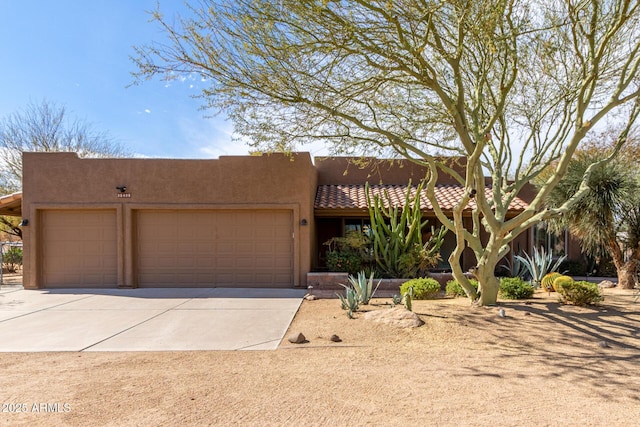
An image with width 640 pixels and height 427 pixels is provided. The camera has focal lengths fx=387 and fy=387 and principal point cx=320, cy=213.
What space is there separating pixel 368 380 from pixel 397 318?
8.19ft

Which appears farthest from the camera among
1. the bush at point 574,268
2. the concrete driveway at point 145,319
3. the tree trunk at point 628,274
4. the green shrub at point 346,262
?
the bush at point 574,268

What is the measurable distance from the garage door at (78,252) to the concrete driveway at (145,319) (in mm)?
659

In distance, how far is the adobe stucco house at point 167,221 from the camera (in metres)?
12.3

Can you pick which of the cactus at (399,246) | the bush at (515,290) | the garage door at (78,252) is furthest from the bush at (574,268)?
the garage door at (78,252)

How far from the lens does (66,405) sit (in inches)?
163

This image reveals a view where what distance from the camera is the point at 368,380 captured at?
476 centimetres

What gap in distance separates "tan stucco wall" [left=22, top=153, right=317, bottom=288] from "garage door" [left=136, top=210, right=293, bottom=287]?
1.28 ft

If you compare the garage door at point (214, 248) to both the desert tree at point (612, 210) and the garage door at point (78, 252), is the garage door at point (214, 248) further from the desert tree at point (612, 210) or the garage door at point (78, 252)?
the desert tree at point (612, 210)

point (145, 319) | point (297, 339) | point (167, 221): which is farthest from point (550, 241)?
point (145, 319)

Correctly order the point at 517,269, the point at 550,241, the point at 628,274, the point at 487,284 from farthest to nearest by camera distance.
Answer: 1. the point at 550,241
2. the point at 517,269
3. the point at 628,274
4. the point at 487,284

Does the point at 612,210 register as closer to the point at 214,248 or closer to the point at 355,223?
the point at 355,223

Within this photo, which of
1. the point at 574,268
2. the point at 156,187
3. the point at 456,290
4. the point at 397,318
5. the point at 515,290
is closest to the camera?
the point at 397,318

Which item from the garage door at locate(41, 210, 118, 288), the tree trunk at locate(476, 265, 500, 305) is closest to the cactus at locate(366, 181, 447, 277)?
the tree trunk at locate(476, 265, 500, 305)

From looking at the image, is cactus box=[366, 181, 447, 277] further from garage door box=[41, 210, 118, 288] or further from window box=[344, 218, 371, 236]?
garage door box=[41, 210, 118, 288]
